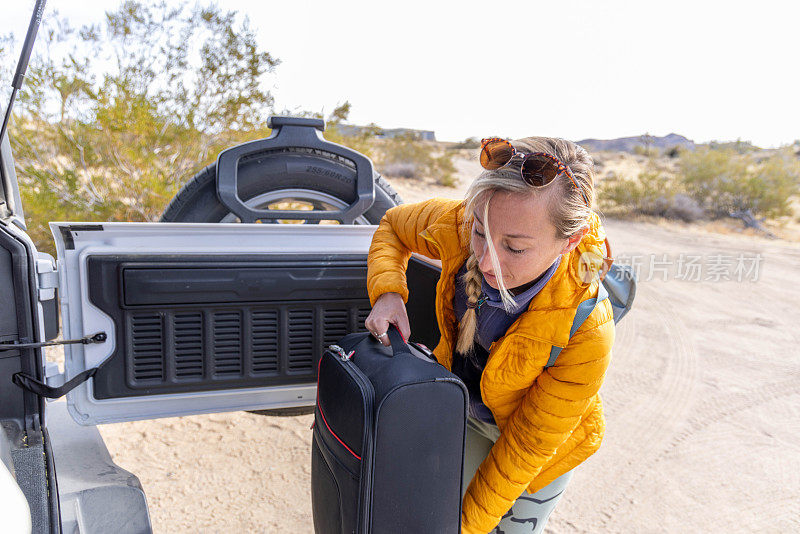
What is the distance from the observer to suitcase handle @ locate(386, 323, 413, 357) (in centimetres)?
142

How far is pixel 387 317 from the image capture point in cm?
156

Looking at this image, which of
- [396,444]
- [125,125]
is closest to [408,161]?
[125,125]

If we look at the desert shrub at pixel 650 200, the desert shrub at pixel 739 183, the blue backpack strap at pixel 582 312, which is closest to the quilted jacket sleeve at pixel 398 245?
the blue backpack strap at pixel 582 312

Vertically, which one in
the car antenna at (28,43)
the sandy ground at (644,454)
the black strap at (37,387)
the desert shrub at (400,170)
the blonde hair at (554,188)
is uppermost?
the car antenna at (28,43)

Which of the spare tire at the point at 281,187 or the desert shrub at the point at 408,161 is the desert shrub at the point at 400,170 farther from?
the spare tire at the point at 281,187

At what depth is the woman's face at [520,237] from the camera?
131 centimetres

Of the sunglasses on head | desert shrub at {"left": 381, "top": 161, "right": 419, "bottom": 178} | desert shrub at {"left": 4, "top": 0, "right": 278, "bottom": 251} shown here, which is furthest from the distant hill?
the sunglasses on head

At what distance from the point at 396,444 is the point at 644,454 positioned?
2215 mm

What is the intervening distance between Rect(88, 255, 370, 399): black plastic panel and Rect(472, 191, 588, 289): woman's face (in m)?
0.74

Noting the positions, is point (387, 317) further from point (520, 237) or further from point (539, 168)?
point (539, 168)

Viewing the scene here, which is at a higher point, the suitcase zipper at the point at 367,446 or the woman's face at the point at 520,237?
the woman's face at the point at 520,237

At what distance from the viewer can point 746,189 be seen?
12922mm

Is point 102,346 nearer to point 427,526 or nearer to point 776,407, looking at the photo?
point 427,526

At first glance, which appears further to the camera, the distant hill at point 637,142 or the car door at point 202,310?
the distant hill at point 637,142
